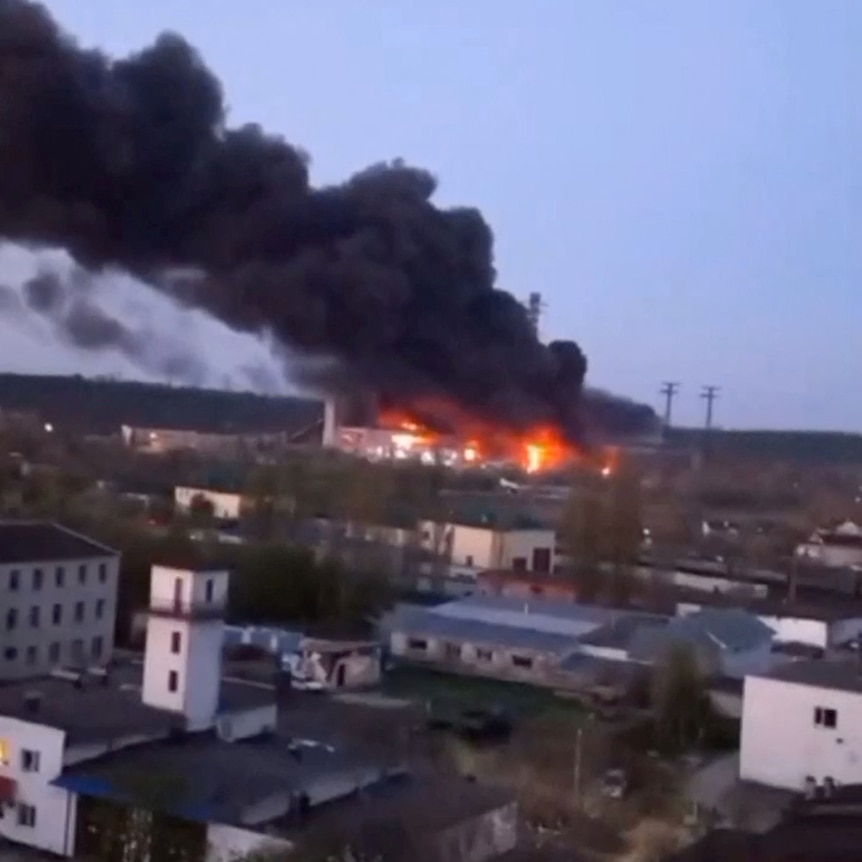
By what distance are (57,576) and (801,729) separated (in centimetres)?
513

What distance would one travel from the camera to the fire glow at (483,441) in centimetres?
1662

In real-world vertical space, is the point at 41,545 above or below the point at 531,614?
above

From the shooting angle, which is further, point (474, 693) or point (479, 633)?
point (479, 633)

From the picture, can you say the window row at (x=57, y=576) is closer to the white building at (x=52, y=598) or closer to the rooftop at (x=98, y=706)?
the white building at (x=52, y=598)

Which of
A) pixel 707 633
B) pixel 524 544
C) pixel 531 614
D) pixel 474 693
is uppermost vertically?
pixel 524 544

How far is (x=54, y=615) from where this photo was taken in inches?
422

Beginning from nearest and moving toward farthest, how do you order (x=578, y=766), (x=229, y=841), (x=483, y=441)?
(x=229, y=841)
(x=578, y=766)
(x=483, y=441)

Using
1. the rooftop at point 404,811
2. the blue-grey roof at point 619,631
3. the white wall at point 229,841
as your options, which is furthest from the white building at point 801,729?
the white wall at point 229,841

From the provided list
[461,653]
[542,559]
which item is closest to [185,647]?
Answer: [461,653]

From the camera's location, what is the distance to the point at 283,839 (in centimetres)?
614

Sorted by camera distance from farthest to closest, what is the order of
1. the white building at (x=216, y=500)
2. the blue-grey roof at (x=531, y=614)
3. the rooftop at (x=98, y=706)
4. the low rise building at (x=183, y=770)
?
1. the white building at (x=216, y=500)
2. the blue-grey roof at (x=531, y=614)
3. the rooftop at (x=98, y=706)
4. the low rise building at (x=183, y=770)

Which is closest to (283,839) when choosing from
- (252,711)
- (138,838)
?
(138,838)

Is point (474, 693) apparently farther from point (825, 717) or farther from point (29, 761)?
point (29, 761)

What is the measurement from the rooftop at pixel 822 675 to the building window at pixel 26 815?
400 cm
